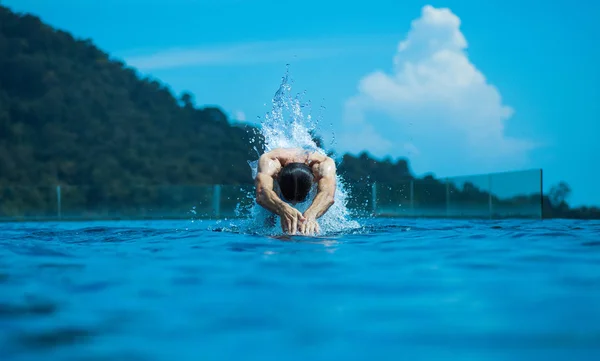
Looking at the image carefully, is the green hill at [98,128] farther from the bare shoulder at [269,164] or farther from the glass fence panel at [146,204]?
the bare shoulder at [269,164]

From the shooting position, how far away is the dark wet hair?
6629 mm

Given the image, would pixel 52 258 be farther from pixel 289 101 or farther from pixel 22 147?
pixel 22 147

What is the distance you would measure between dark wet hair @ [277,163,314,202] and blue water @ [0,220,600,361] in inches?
75.1

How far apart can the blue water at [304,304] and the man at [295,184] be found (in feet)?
4.25

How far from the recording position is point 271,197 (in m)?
6.26

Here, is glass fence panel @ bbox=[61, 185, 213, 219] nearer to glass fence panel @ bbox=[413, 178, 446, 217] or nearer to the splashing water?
glass fence panel @ bbox=[413, 178, 446, 217]

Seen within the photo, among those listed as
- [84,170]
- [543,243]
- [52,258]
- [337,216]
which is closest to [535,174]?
[337,216]

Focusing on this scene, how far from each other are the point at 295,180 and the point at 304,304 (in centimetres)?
391

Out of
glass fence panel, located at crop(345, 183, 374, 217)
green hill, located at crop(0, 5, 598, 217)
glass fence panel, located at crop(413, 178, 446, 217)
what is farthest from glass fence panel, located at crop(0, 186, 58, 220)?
green hill, located at crop(0, 5, 598, 217)

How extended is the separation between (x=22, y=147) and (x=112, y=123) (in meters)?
6.55

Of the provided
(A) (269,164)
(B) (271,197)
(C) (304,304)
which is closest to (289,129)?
(A) (269,164)

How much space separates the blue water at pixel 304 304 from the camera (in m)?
2.16

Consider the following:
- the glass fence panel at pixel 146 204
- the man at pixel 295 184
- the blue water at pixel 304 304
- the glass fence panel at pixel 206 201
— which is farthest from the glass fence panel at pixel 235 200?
the blue water at pixel 304 304

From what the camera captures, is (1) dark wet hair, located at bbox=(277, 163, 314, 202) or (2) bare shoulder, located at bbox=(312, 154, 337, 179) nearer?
(1) dark wet hair, located at bbox=(277, 163, 314, 202)
